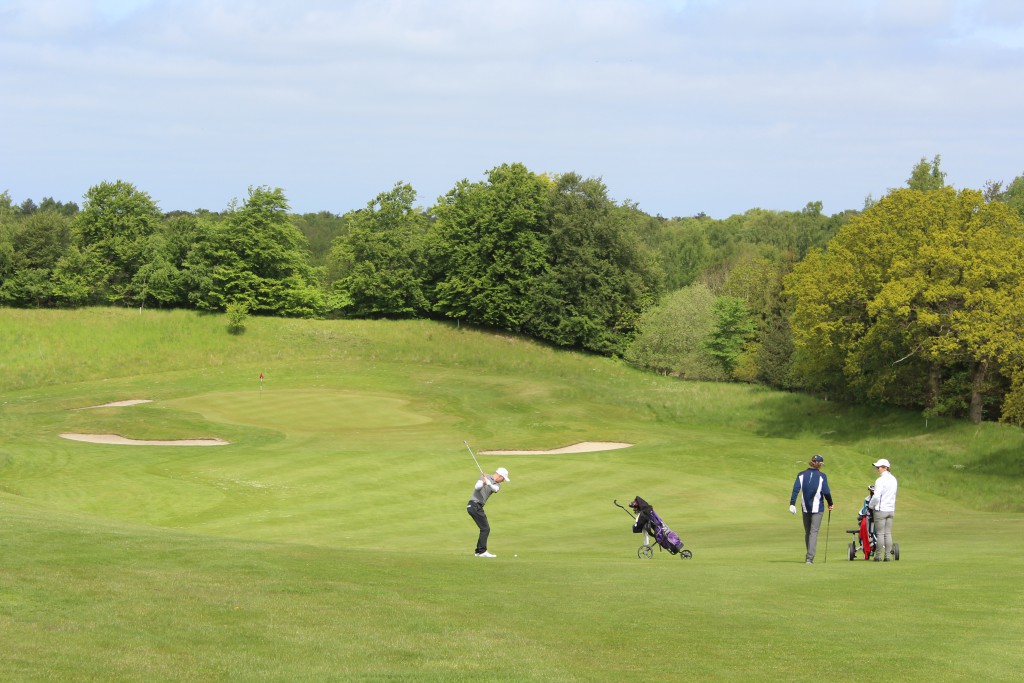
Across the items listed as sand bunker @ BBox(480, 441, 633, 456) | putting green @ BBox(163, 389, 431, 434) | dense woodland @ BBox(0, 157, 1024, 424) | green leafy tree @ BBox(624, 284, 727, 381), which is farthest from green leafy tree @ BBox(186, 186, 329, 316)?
sand bunker @ BBox(480, 441, 633, 456)

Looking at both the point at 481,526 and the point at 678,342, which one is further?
the point at 678,342

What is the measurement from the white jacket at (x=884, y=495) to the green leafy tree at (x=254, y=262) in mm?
70343

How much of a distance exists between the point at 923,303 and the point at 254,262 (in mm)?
56179

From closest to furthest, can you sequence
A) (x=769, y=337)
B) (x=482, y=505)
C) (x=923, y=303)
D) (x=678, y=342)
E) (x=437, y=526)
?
1. (x=482, y=505)
2. (x=437, y=526)
3. (x=923, y=303)
4. (x=769, y=337)
5. (x=678, y=342)

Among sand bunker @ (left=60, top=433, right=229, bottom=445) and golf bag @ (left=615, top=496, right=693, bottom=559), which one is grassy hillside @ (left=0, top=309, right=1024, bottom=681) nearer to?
sand bunker @ (left=60, top=433, right=229, bottom=445)

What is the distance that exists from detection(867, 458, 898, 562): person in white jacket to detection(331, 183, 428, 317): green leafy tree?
73.2 m

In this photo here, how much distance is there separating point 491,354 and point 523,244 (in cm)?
1083

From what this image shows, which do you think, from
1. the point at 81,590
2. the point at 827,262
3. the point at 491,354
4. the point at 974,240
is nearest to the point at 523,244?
the point at 491,354

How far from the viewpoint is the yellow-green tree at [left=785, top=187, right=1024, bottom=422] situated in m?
52.0

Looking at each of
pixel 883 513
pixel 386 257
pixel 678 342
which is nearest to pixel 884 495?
pixel 883 513

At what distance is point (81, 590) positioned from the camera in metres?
14.2

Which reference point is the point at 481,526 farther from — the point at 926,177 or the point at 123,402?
the point at 926,177

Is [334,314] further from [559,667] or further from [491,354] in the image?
[559,667]

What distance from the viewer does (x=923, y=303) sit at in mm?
54688
